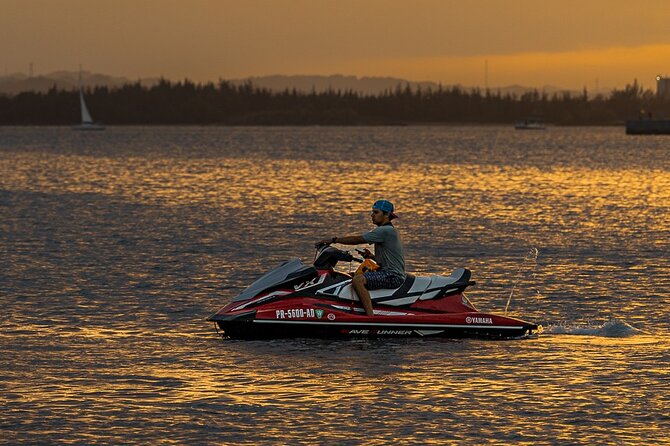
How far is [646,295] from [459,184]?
5571cm

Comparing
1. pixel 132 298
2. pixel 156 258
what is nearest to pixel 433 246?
pixel 156 258

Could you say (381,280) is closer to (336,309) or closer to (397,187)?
(336,309)

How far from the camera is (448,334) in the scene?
1912cm

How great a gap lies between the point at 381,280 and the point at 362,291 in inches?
13.4

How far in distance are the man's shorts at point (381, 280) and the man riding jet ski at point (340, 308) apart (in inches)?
1.7

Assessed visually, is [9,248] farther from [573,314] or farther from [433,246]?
[573,314]

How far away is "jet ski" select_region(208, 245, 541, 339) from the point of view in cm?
1872

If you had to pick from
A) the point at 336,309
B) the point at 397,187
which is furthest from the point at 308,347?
the point at 397,187

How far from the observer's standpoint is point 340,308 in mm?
18859

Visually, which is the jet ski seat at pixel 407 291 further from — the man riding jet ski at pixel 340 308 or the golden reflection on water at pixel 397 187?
the golden reflection on water at pixel 397 187

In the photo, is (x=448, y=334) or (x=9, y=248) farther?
(x=9, y=248)

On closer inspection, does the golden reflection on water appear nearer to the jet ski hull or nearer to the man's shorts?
the jet ski hull

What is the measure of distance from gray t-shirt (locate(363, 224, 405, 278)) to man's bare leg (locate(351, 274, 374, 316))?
0.46 metres

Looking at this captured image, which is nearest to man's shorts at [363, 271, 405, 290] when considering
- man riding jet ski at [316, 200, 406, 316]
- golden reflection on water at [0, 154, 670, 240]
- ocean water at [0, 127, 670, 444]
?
man riding jet ski at [316, 200, 406, 316]
